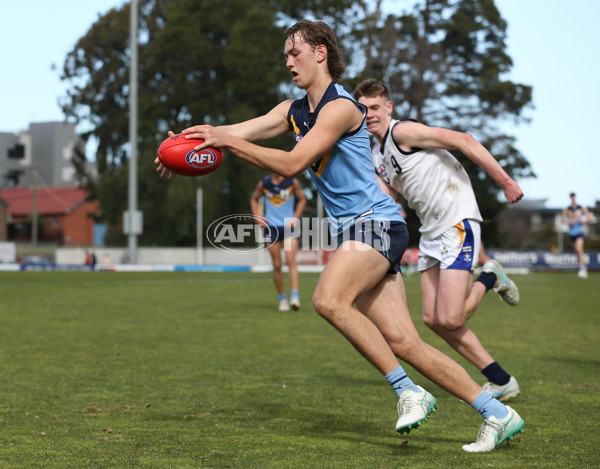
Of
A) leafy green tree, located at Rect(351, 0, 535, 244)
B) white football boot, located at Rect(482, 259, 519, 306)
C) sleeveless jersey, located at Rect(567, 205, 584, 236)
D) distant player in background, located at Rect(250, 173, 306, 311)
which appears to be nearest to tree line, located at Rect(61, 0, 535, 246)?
leafy green tree, located at Rect(351, 0, 535, 244)

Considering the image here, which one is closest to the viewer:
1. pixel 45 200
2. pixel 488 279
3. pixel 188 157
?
pixel 188 157

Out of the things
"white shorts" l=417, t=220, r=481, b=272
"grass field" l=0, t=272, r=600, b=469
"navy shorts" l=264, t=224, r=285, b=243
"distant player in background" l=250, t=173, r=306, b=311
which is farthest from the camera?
"distant player in background" l=250, t=173, r=306, b=311

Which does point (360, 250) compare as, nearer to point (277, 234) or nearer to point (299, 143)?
point (299, 143)

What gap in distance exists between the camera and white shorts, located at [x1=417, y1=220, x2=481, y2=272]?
5543 mm

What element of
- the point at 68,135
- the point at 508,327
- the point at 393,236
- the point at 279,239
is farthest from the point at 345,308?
the point at 68,135

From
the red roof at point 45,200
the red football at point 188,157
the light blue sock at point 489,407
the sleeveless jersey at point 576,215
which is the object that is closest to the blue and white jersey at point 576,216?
the sleeveless jersey at point 576,215

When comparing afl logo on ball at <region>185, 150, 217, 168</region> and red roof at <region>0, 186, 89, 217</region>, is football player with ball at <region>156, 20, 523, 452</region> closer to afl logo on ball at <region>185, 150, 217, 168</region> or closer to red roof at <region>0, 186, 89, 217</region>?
afl logo on ball at <region>185, 150, 217, 168</region>

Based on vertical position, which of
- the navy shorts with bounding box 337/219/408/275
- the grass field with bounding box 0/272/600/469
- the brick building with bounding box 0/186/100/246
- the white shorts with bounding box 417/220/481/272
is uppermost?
the navy shorts with bounding box 337/219/408/275

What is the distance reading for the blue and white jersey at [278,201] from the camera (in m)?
12.9

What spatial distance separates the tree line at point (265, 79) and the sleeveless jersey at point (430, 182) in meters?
37.8

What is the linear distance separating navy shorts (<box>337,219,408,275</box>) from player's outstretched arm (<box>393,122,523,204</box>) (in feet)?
2.63

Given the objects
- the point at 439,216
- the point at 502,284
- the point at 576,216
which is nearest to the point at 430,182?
the point at 439,216

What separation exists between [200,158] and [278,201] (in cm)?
899

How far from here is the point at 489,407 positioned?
4.20 meters
